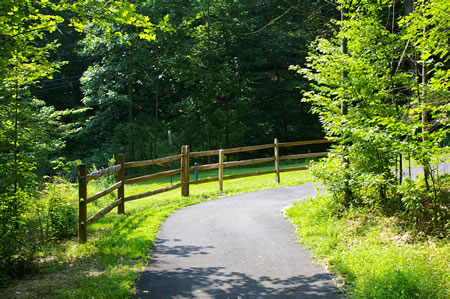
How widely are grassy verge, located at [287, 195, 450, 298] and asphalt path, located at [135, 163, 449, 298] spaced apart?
0.97 ft

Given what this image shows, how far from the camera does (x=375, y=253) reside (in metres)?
5.72

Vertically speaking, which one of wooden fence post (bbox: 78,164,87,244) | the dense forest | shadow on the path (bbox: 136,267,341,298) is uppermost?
the dense forest

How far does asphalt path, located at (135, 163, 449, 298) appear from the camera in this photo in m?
5.20

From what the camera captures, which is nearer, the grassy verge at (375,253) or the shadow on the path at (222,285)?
the grassy verge at (375,253)

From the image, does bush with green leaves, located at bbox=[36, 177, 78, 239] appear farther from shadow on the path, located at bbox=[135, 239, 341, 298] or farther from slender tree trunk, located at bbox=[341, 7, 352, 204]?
slender tree trunk, located at bbox=[341, 7, 352, 204]

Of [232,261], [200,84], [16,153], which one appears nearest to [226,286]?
[232,261]

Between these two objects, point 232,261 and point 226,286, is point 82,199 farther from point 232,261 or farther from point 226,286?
point 226,286

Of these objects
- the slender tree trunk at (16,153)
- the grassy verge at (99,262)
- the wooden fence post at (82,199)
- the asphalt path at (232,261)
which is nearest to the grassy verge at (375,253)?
the asphalt path at (232,261)

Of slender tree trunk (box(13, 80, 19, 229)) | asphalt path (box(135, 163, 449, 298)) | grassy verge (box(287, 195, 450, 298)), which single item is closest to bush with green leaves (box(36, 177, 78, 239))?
slender tree trunk (box(13, 80, 19, 229))

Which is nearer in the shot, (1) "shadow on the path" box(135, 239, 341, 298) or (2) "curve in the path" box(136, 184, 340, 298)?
(1) "shadow on the path" box(135, 239, 341, 298)

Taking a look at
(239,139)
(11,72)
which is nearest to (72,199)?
(11,72)

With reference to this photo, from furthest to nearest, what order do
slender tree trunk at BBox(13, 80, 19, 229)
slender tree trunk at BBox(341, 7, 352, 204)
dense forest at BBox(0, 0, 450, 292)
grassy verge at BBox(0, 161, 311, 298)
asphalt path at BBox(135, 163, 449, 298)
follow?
dense forest at BBox(0, 0, 450, 292) < slender tree trunk at BBox(341, 7, 352, 204) < slender tree trunk at BBox(13, 80, 19, 229) < grassy verge at BBox(0, 161, 311, 298) < asphalt path at BBox(135, 163, 449, 298)

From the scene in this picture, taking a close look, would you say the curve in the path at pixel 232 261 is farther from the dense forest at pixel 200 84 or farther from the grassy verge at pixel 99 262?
the dense forest at pixel 200 84

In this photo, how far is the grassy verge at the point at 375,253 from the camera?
457cm
